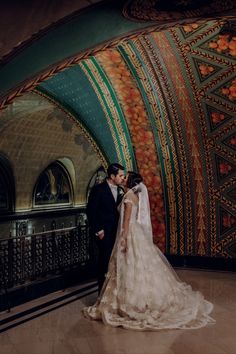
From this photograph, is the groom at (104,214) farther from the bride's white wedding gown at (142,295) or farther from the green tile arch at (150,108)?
the green tile arch at (150,108)

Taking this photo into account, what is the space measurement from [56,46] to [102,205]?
7.13 feet

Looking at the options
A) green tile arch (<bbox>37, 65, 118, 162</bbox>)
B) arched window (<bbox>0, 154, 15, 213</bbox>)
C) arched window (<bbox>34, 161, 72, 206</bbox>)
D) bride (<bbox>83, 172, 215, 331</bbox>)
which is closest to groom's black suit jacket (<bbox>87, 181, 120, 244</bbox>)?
bride (<bbox>83, 172, 215, 331</bbox>)

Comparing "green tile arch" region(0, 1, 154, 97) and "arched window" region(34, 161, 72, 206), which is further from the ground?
"green tile arch" region(0, 1, 154, 97)

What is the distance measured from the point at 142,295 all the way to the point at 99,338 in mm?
780

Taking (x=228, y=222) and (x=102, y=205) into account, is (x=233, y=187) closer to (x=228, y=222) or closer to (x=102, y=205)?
(x=228, y=222)

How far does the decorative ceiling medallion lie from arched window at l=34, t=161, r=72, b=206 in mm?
10887

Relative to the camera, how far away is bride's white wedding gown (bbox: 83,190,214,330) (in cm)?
466

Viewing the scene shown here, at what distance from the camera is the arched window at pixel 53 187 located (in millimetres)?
14742

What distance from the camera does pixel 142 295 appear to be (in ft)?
15.9

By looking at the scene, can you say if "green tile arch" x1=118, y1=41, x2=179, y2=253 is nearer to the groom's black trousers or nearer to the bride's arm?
the bride's arm

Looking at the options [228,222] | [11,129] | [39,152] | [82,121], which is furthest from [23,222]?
[228,222]

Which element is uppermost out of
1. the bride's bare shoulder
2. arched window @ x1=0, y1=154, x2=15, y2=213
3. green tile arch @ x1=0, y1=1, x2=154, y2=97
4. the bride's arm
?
green tile arch @ x1=0, y1=1, x2=154, y2=97

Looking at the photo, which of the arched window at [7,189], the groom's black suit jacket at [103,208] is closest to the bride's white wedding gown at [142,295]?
the groom's black suit jacket at [103,208]

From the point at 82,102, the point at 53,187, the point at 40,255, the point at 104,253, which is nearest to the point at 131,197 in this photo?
the point at 104,253
